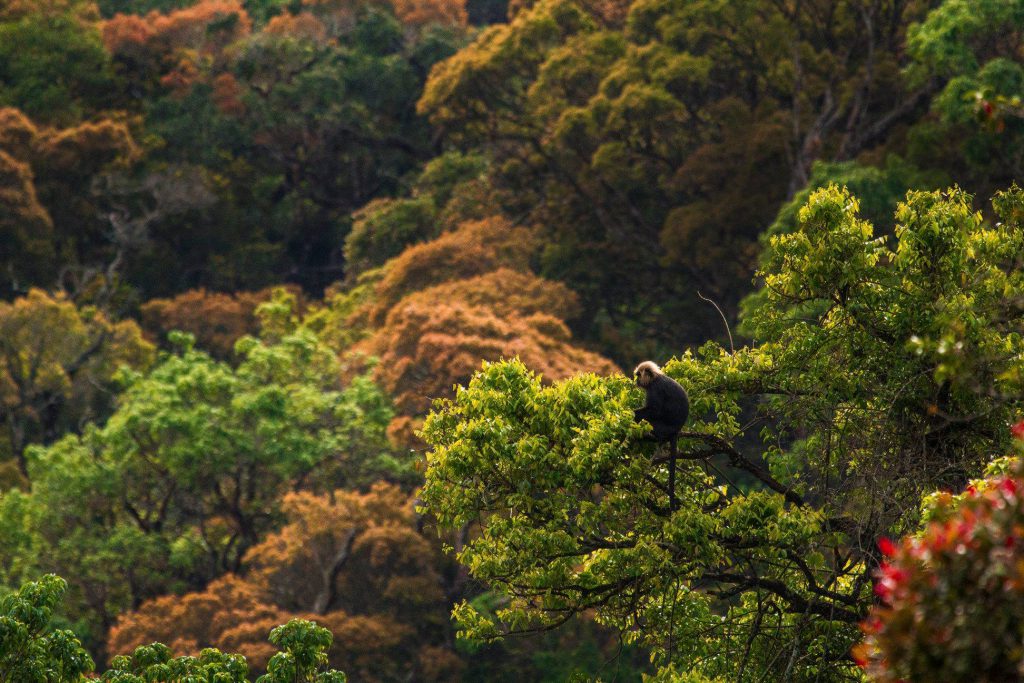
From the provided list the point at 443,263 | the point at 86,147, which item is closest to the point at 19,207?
the point at 86,147

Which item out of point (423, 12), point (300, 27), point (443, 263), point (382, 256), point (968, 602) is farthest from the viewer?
point (423, 12)

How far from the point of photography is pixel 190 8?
137 ft

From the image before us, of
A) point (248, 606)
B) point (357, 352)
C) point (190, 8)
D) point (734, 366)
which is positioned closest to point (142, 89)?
point (190, 8)

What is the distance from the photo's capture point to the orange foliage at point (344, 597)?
20.3m

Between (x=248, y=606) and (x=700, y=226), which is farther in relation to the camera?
(x=700, y=226)

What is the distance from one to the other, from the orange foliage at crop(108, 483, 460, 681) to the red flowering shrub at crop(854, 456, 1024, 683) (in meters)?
15.7

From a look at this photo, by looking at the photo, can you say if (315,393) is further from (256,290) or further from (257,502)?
(256,290)

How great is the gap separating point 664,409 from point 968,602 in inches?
182

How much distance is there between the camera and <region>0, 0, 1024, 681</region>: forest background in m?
21.4

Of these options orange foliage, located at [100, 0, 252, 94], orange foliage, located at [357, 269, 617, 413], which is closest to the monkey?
orange foliage, located at [357, 269, 617, 413]

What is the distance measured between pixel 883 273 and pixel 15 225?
88.7ft

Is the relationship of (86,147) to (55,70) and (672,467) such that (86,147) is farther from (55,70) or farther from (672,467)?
(672,467)

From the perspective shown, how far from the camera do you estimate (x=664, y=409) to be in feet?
31.5

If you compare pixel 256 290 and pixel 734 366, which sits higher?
pixel 734 366
